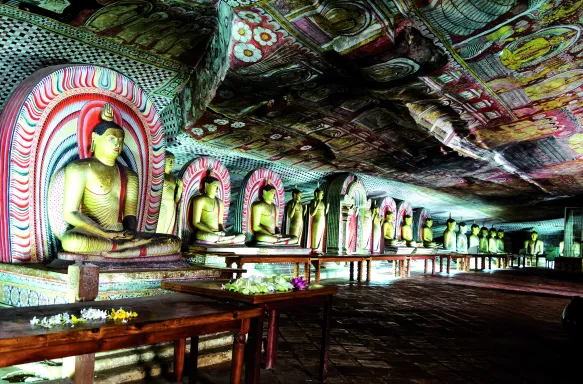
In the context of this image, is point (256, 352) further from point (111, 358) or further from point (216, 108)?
point (216, 108)

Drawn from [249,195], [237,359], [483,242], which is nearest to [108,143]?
[237,359]

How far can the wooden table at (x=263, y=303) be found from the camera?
258 centimetres

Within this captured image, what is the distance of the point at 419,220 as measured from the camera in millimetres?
16859

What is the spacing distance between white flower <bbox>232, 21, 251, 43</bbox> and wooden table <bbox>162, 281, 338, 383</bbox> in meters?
3.27

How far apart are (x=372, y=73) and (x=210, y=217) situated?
3.86 metres

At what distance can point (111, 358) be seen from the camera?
3.13 meters

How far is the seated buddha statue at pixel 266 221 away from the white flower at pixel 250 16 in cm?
459

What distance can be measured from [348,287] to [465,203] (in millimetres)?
10640

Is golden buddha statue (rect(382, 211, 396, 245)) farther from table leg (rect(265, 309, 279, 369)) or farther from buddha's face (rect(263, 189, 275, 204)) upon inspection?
table leg (rect(265, 309, 279, 369))

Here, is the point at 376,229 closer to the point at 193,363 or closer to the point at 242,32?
the point at 242,32

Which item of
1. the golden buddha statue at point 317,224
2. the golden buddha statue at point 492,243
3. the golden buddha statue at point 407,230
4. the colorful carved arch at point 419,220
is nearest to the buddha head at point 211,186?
the golden buddha statue at point 317,224

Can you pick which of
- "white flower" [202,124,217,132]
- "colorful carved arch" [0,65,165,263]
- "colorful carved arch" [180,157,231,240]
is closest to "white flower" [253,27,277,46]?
"colorful carved arch" [0,65,165,263]

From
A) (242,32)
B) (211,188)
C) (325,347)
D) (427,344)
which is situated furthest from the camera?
(211,188)

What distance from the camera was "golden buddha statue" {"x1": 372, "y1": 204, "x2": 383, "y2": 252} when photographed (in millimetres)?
13011
